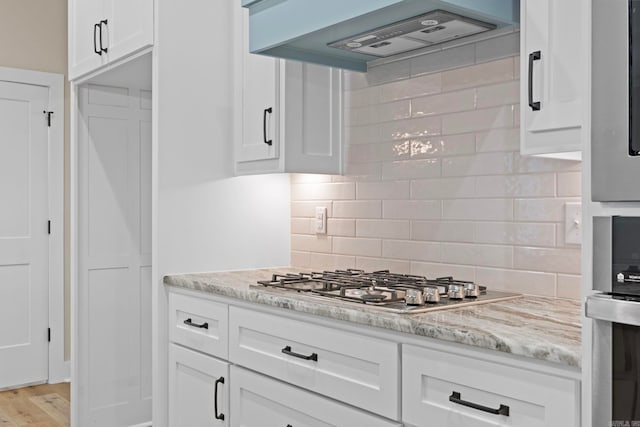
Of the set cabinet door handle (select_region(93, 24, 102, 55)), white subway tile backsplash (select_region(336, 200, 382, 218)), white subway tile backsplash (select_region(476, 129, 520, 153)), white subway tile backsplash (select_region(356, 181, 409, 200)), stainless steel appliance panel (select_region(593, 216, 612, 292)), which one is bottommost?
stainless steel appliance panel (select_region(593, 216, 612, 292))

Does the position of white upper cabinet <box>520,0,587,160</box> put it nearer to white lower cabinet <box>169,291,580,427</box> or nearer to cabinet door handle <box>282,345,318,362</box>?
white lower cabinet <box>169,291,580,427</box>

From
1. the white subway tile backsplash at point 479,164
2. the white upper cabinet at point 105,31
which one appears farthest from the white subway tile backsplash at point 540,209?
the white upper cabinet at point 105,31

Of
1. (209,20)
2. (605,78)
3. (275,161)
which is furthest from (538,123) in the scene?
(209,20)

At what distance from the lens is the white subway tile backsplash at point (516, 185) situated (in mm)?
2064

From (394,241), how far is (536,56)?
105 cm

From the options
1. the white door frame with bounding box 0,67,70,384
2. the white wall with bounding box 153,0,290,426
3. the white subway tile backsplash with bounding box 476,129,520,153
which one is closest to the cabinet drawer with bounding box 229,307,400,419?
the white wall with bounding box 153,0,290,426

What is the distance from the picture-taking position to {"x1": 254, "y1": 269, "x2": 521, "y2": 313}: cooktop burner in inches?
71.4

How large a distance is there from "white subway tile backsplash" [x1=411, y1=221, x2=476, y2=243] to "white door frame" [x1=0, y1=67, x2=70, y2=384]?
3.04 metres

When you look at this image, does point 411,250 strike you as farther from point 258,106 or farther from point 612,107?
point 612,107

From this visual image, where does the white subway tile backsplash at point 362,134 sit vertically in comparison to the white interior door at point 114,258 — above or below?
above

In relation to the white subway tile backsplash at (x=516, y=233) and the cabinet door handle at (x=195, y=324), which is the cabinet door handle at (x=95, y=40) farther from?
the white subway tile backsplash at (x=516, y=233)

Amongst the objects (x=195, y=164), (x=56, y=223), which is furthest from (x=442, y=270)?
(x=56, y=223)

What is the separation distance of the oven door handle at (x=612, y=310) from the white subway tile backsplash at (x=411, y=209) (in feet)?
4.11

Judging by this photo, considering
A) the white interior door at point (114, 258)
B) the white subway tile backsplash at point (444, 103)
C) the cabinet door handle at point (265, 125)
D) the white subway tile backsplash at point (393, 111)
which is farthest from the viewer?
the white interior door at point (114, 258)
